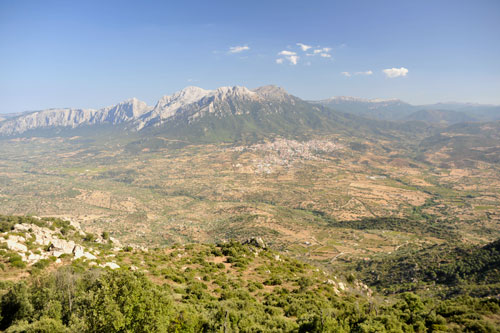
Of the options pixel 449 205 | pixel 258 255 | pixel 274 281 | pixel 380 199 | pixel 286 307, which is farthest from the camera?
pixel 380 199

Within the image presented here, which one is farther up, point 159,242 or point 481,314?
point 481,314

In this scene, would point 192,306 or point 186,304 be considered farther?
point 186,304

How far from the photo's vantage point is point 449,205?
15338cm

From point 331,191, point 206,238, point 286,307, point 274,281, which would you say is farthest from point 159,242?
point 331,191

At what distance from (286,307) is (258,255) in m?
19.8

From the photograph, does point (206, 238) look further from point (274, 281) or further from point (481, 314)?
point (481, 314)

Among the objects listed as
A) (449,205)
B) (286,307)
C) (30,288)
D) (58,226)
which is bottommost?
(449,205)

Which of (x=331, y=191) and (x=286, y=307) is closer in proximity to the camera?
(x=286, y=307)

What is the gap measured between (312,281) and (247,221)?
307 ft

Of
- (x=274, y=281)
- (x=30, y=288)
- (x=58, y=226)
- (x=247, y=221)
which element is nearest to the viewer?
(x=30, y=288)

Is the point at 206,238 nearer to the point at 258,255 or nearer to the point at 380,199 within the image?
the point at 258,255

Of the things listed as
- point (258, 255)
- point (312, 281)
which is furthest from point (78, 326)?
point (258, 255)

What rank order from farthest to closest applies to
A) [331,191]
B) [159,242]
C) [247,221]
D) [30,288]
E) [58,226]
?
[331,191] < [247,221] < [159,242] < [58,226] < [30,288]

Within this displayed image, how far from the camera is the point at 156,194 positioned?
187 meters
